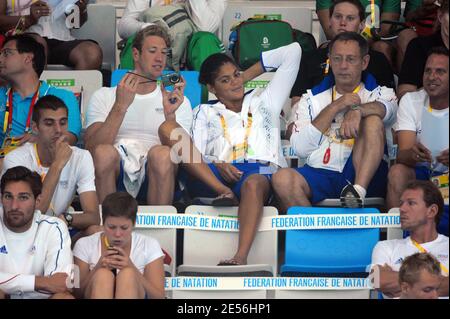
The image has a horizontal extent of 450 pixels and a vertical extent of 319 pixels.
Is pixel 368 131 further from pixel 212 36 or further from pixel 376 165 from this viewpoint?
pixel 212 36

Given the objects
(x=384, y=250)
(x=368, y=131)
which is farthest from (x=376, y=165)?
(x=384, y=250)

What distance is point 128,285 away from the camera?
7.14 m

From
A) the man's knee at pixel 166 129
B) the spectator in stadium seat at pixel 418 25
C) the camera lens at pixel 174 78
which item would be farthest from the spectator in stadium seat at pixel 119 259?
the spectator in stadium seat at pixel 418 25

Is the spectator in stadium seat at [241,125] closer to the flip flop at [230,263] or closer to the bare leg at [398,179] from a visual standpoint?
the flip flop at [230,263]

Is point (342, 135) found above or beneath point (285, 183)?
above

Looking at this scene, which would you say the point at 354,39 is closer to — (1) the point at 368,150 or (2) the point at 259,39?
(1) the point at 368,150

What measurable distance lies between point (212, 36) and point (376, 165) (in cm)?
175

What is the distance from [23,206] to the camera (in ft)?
24.5

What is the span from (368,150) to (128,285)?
177 cm

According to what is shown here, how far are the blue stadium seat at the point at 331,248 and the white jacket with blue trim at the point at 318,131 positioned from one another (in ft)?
1.53

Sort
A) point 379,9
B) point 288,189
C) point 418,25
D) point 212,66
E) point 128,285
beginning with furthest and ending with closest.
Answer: point 379,9 → point 418,25 → point 212,66 → point 288,189 → point 128,285

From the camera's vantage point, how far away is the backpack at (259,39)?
376 inches

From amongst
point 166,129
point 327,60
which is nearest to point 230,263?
point 166,129

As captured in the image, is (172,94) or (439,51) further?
(172,94)
